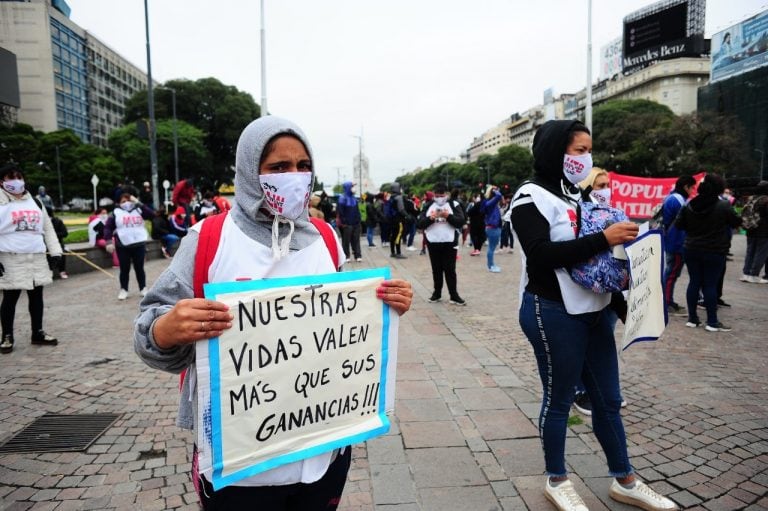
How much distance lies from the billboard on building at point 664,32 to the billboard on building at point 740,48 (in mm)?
16493

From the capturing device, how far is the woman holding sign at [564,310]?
2.42 m

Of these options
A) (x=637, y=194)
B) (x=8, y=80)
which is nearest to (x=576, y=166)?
(x=8, y=80)

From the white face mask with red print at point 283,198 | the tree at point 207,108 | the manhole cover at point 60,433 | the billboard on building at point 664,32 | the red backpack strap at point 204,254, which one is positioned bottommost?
the manhole cover at point 60,433

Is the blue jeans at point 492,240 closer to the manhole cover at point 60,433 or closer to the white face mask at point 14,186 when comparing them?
the white face mask at point 14,186

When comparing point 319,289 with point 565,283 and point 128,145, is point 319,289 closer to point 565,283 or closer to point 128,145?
point 565,283

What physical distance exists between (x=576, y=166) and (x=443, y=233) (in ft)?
18.3

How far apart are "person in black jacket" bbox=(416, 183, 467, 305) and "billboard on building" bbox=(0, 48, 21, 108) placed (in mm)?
5676

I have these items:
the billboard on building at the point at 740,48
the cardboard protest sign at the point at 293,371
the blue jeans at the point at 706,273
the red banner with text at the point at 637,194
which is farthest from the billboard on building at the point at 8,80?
the billboard on building at the point at 740,48

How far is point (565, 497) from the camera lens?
2.62 meters

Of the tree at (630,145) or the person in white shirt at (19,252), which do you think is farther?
the tree at (630,145)

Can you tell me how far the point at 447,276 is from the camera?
835cm

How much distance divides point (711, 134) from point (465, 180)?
72666mm

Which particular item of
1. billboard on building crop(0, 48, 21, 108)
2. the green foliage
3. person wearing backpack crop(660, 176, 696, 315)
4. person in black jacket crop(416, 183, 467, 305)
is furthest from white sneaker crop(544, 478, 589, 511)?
the green foliage

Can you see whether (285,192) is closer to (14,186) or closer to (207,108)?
(14,186)
